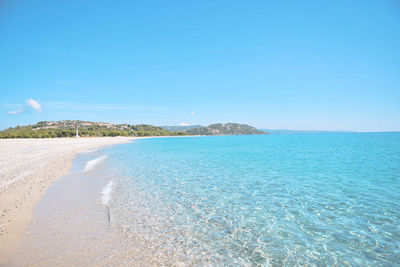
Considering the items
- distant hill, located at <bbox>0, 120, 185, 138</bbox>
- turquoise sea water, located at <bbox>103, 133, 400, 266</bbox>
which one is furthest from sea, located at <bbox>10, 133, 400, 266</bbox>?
distant hill, located at <bbox>0, 120, 185, 138</bbox>

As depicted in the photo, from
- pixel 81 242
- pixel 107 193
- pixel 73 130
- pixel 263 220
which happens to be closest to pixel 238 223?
pixel 263 220

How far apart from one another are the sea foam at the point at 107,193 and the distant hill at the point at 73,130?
81.6 meters

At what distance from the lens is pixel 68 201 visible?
30.1ft

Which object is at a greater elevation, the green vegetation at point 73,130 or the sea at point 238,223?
the green vegetation at point 73,130

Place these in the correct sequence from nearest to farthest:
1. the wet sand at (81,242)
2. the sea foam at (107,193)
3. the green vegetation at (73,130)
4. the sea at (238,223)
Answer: the wet sand at (81,242) → the sea at (238,223) → the sea foam at (107,193) → the green vegetation at (73,130)

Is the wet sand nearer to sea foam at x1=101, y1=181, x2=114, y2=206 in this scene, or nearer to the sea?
the sea

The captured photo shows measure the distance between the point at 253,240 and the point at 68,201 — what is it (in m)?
8.07

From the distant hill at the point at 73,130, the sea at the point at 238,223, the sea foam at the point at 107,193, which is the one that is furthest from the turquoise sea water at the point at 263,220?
the distant hill at the point at 73,130

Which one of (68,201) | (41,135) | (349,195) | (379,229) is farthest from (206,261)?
(41,135)

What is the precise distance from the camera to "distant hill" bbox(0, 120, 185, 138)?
79250 mm

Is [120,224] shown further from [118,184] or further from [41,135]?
[41,135]

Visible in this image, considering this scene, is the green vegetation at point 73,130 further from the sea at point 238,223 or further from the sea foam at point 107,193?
the sea at point 238,223

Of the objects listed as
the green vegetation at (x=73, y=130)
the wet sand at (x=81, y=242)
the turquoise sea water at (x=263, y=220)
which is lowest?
the turquoise sea water at (x=263, y=220)

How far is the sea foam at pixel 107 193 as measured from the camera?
9392mm
